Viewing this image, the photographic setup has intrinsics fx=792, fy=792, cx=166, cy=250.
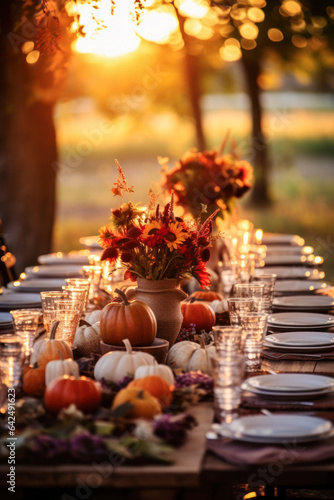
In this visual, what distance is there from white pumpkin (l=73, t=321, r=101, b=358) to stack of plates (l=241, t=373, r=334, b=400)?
1.96ft

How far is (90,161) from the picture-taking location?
1828cm

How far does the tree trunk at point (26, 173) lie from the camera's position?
21.9 ft

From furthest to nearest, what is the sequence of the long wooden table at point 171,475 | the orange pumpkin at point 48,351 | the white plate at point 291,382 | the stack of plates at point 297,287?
the stack of plates at point 297,287 → the orange pumpkin at point 48,351 → the white plate at point 291,382 → the long wooden table at point 171,475

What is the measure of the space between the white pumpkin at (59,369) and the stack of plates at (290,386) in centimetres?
42

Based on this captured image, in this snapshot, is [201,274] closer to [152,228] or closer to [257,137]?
[152,228]

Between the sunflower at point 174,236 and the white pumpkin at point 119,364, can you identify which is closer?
the white pumpkin at point 119,364

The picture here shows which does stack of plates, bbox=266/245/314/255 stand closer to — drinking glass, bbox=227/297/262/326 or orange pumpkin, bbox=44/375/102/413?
drinking glass, bbox=227/297/262/326

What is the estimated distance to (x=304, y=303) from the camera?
10.9 ft

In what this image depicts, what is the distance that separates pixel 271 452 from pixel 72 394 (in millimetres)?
480

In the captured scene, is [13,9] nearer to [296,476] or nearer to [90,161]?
[296,476]

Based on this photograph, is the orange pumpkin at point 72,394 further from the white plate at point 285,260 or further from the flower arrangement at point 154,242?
the white plate at point 285,260

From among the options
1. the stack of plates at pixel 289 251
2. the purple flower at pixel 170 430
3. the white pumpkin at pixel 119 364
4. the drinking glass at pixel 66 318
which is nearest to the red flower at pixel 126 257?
the drinking glass at pixel 66 318

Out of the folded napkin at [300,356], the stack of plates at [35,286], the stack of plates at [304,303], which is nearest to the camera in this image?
the folded napkin at [300,356]

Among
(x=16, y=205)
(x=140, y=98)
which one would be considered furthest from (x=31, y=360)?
(x=140, y=98)
